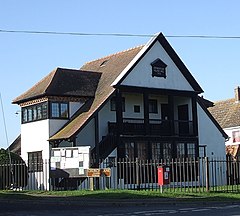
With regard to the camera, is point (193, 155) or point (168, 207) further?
point (193, 155)

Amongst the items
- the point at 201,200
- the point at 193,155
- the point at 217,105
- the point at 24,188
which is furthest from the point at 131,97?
the point at 217,105

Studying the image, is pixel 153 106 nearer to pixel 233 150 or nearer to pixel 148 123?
pixel 148 123

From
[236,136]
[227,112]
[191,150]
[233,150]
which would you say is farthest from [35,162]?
[227,112]

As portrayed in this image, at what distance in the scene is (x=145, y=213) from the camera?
773 inches

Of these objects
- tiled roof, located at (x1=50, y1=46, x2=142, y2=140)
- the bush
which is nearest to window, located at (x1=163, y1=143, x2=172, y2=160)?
tiled roof, located at (x1=50, y1=46, x2=142, y2=140)

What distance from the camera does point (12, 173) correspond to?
109ft

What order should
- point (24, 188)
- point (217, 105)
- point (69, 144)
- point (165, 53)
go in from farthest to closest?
point (217, 105)
point (165, 53)
point (69, 144)
point (24, 188)

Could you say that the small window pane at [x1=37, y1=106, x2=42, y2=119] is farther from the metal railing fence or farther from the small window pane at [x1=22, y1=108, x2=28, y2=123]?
the metal railing fence

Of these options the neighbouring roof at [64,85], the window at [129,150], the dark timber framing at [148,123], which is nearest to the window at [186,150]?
the dark timber framing at [148,123]

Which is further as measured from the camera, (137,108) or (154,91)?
(137,108)

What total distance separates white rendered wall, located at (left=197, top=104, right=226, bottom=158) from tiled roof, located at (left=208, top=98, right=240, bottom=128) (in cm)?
1044

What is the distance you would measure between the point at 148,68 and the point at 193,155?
713 centimetres

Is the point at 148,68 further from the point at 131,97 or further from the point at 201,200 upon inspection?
the point at 201,200

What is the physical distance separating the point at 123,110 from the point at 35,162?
6.95 meters
